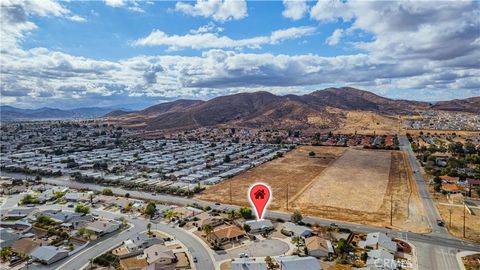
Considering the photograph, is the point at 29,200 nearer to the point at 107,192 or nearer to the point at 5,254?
the point at 107,192

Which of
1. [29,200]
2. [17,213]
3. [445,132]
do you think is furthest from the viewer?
[445,132]

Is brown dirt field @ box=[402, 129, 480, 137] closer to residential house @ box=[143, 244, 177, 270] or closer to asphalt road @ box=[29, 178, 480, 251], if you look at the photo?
asphalt road @ box=[29, 178, 480, 251]

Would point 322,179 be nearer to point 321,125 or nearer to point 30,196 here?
point 30,196

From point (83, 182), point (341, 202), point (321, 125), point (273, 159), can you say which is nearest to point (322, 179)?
point (341, 202)

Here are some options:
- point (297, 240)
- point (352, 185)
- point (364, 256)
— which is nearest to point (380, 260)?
point (364, 256)

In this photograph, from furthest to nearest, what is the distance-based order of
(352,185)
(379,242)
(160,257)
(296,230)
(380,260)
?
(352,185), (296,230), (379,242), (160,257), (380,260)

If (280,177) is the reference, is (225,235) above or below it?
below
